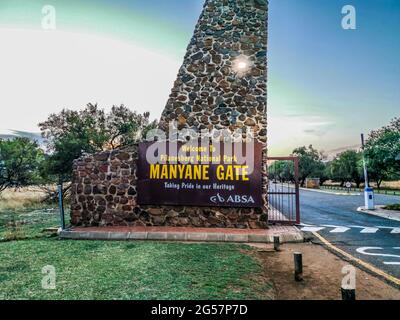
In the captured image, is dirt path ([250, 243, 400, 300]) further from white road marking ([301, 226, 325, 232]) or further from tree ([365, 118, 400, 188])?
tree ([365, 118, 400, 188])

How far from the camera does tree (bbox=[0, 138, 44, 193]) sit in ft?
70.7

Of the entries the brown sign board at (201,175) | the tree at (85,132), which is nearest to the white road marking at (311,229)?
the brown sign board at (201,175)

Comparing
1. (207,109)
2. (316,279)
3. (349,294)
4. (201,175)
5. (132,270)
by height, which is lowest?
(316,279)

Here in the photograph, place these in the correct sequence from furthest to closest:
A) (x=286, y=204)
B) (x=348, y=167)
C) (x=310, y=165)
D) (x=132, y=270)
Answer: (x=310, y=165) < (x=348, y=167) < (x=286, y=204) < (x=132, y=270)

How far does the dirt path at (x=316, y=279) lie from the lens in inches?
192

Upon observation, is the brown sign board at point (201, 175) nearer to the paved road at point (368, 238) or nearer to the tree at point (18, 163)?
the paved road at point (368, 238)

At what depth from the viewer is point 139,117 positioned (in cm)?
2556

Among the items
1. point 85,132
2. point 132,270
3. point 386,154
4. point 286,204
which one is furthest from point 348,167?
point 132,270

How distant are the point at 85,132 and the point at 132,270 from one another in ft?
62.4

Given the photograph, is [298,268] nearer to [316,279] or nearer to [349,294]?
[316,279]

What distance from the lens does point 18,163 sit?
2212cm

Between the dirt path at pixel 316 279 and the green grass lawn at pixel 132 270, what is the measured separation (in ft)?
1.13

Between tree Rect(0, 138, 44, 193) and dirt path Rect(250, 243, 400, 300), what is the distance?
20.6 meters
